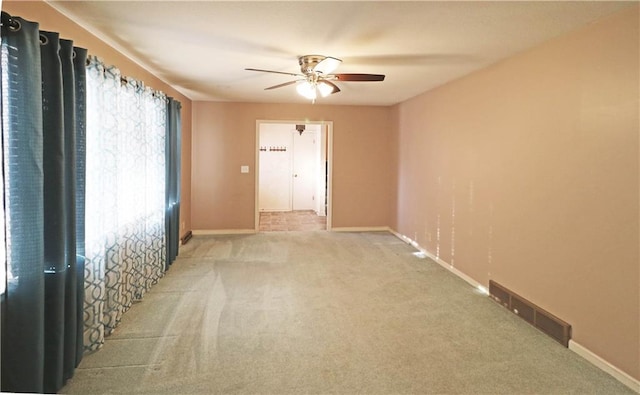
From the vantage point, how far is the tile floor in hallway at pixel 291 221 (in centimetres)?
694

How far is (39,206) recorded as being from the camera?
1.84 metres

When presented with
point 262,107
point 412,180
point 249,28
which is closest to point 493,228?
point 412,180

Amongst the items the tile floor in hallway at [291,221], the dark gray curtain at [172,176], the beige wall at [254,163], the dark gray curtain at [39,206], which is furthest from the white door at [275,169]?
the dark gray curtain at [39,206]

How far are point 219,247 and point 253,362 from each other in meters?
3.15

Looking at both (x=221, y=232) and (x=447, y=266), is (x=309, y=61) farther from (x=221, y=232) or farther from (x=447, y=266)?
(x=221, y=232)

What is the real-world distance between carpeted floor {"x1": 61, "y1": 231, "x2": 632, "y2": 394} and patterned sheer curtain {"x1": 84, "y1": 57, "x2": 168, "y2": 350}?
0.22m

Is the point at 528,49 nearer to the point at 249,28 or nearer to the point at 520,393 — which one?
the point at 249,28

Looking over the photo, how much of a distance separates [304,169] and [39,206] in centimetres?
746

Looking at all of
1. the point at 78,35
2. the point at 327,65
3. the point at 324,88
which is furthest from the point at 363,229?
the point at 78,35

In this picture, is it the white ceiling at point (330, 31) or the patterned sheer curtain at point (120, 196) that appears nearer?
the white ceiling at point (330, 31)

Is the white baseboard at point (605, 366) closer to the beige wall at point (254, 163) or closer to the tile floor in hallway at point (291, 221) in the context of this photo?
the beige wall at point (254, 163)

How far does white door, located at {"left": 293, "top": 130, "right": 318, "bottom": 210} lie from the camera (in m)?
9.12

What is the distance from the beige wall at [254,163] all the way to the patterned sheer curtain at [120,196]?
2.15 metres

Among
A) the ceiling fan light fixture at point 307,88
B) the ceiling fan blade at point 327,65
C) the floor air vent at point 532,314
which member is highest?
the ceiling fan blade at point 327,65
